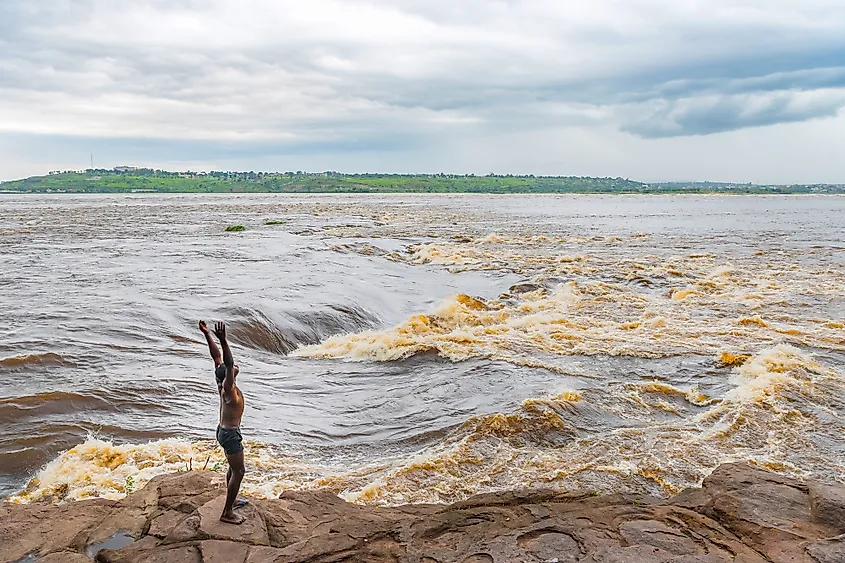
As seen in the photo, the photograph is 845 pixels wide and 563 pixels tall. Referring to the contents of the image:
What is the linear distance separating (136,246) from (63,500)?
106ft

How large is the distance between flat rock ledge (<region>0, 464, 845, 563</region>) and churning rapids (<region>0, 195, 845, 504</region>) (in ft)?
3.56

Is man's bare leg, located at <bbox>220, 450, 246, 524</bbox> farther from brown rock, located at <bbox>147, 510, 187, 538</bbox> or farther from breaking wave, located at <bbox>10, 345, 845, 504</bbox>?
breaking wave, located at <bbox>10, 345, 845, 504</bbox>

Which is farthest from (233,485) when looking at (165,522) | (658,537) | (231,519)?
(658,537)

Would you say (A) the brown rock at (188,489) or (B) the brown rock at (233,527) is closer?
(B) the brown rock at (233,527)

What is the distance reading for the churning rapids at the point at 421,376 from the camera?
8602mm

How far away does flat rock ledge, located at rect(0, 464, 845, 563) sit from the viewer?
5477 millimetres

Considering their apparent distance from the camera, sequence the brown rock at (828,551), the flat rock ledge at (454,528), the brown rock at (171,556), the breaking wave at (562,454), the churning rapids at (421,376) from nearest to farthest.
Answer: the brown rock at (828,551) < the brown rock at (171,556) < the flat rock ledge at (454,528) < the breaking wave at (562,454) < the churning rapids at (421,376)

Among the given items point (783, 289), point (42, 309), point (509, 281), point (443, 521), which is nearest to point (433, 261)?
point (509, 281)

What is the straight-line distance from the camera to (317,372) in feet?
45.8

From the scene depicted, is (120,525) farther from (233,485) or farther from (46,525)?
(233,485)

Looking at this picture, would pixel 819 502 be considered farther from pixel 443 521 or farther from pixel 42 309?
Result: pixel 42 309

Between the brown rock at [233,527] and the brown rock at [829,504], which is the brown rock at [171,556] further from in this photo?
the brown rock at [829,504]

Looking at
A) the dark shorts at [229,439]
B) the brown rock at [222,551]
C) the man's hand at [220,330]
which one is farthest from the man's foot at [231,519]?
the man's hand at [220,330]

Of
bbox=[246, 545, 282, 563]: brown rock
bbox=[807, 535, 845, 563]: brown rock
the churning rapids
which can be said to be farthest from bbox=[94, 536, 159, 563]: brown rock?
bbox=[807, 535, 845, 563]: brown rock
